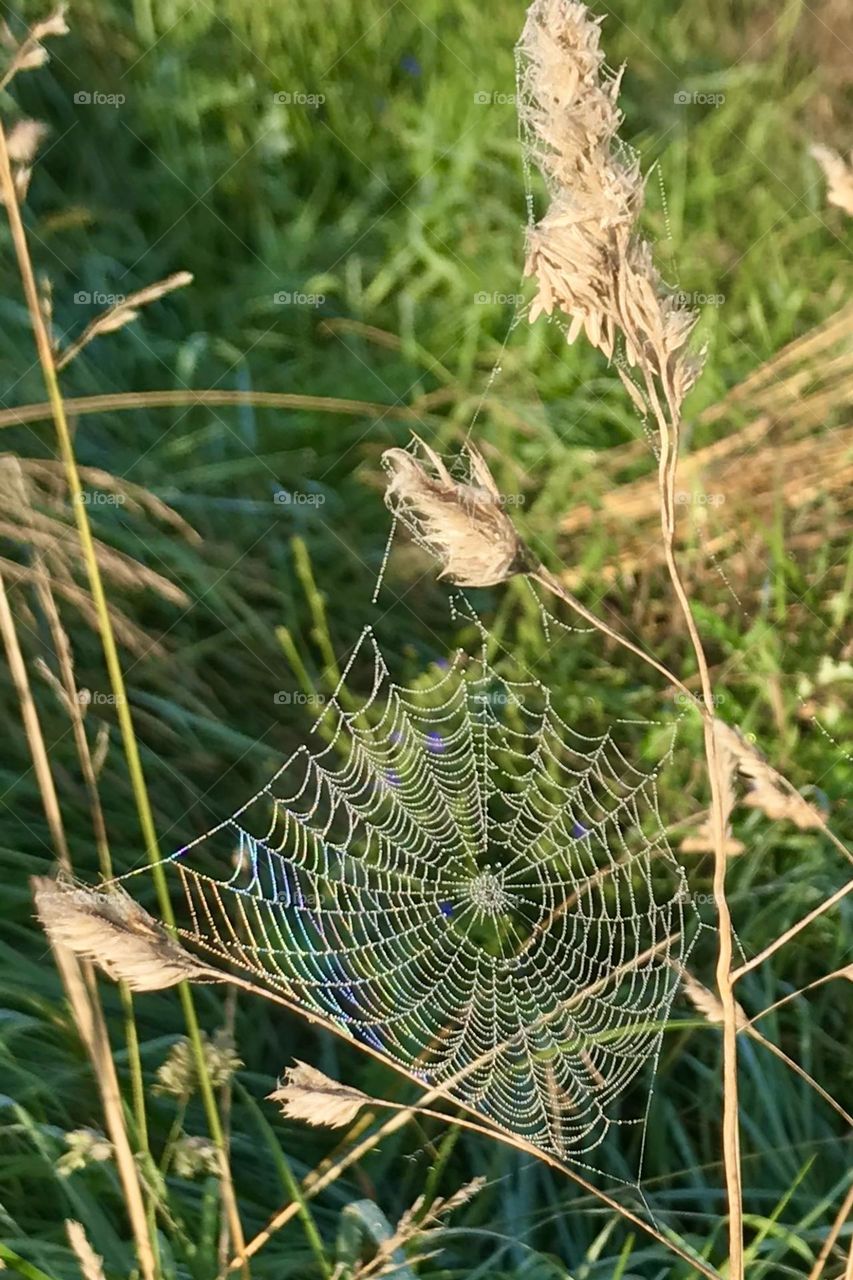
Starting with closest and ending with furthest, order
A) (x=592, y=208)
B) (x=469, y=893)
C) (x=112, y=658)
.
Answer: (x=592, y=208) < (x=112, y=658) < (x=469, y=893)

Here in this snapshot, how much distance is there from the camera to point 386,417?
0.94 metres

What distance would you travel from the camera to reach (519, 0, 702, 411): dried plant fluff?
1.35 feet

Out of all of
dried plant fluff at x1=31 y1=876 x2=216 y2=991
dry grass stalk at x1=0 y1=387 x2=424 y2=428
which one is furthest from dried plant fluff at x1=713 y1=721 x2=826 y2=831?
dry grass stalk at x1=0 y1=387 x2=424 y2=428

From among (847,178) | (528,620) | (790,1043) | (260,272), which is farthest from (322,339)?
→ (790,1043)

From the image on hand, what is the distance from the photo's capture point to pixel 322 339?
96 centimetres

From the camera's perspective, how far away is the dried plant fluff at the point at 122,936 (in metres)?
0.45

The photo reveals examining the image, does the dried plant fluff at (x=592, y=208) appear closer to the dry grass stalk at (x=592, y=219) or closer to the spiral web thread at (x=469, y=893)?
the dry grass stalk at (x=592, y=219)

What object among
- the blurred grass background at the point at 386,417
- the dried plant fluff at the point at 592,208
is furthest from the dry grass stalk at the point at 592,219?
the blurred grass background at the point at 386,417

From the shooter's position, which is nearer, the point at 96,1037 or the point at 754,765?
the point at 754,765

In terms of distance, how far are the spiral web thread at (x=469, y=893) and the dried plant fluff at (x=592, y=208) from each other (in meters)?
0.45

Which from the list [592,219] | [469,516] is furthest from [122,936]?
[592,219]

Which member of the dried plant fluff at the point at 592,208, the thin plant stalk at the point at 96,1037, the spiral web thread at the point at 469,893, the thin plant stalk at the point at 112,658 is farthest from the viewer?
the spiral web thread at the point at 469,893

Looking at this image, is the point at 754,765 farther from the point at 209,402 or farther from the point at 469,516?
the point at 209,402

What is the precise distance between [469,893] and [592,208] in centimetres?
56
